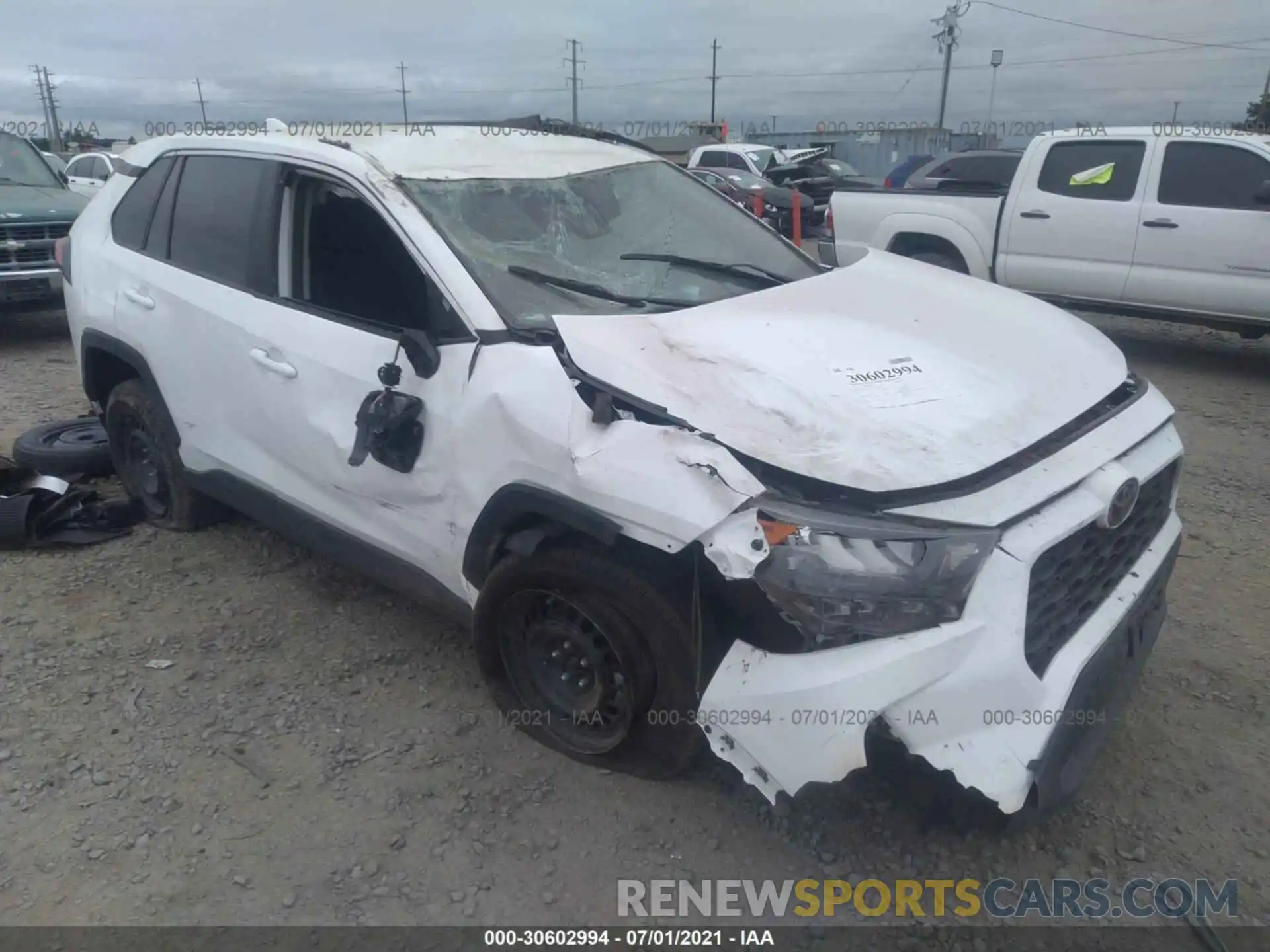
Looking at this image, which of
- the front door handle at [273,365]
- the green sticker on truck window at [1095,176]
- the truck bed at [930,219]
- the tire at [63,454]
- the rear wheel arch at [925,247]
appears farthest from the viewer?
the rear wheel arch at [925,247]

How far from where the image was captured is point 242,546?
14.1ft

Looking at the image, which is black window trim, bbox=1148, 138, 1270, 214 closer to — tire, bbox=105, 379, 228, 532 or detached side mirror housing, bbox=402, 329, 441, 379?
detached side mirror housing, bbox=402, 329, 441, 379

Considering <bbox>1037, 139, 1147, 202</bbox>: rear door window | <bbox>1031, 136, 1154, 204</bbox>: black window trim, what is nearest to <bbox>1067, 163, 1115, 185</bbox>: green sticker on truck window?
<bbox>1037, 139, 1147, 202</bbox>: rear door window

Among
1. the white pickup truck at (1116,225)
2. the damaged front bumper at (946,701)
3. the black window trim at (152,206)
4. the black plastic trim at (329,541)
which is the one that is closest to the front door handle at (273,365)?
the black plastic trim at (329,541)

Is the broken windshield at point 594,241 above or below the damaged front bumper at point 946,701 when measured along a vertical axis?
above

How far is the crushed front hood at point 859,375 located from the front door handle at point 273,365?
41.8 inches

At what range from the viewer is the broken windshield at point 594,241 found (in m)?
2.84

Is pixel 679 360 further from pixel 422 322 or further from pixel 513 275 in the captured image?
pixel 422 322

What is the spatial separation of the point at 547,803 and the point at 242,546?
7.49ft

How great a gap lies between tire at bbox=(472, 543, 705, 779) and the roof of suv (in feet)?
4.46

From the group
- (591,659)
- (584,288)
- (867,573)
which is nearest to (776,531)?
(867,573)

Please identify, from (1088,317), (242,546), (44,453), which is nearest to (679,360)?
(242,546)

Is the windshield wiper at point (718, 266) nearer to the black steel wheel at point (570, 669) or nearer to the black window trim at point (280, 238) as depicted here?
the black window trim at point (280, 238)

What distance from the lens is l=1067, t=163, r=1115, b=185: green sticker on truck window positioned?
7691 mm
